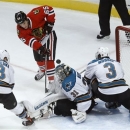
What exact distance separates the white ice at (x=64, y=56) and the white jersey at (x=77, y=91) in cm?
12

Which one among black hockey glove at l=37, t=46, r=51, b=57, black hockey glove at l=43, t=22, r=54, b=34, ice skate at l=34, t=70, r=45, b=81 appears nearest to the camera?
black hockey glove at l=37, t=46, r=51, b=57

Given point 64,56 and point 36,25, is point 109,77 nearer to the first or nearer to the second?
point 36,25

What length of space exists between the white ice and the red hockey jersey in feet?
1.46

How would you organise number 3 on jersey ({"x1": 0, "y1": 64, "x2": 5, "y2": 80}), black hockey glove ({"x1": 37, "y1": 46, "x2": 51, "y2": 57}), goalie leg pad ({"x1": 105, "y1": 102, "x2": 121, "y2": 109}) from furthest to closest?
black hockey glove ({"x1": 37, "y1": 46, "x2": 51, "y2": 57}) → goalie leg pad ({"x1": 105, "y1": 102, "x2": 121, "y2": 109}) → number 3 on jersey ({"x1": 0, "y1": 64, "x2": 5, "y2": 80})

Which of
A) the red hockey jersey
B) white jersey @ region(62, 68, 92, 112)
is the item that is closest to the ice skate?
the red hockey jersey

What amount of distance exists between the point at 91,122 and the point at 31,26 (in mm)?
874

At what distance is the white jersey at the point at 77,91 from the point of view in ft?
7.90

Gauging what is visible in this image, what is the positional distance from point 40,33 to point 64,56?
36.7 inches

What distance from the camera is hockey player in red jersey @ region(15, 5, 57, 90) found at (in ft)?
8.94

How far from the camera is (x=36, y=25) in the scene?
9.28ft

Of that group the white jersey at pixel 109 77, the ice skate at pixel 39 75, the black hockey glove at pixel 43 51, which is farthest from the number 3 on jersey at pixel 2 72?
the ice skate at pixel 39 75

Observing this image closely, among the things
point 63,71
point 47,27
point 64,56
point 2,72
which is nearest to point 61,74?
point 63,71

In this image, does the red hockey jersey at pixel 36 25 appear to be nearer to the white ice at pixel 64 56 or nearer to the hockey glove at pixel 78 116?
the white ice at pixel 64 56

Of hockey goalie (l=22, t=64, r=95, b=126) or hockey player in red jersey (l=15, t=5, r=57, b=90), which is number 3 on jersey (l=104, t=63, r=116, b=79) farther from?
hockey player in red jersey (l=15, t=5, r=57, b=90)
